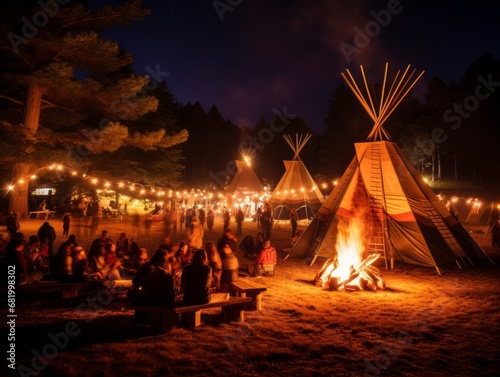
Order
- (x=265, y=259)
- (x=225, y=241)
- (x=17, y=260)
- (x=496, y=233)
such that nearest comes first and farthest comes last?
(x=17, y=260), (x=225, y=241), (x=265, y=259), (x=496, y=233)

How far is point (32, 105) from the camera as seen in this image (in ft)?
53.2

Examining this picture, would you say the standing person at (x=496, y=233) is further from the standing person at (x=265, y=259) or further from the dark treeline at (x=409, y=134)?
the dark treeline at (x=409, y=134)

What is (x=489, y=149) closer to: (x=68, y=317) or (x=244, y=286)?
(x=244, y=286)

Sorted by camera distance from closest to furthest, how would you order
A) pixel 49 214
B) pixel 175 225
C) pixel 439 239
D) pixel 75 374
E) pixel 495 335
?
pixel 75 374, pixel 495 335, pixel 439 239, pixel 175 225, pixel 49 214

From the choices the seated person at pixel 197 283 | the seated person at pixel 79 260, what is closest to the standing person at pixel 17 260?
the seated person at pixel 79 260

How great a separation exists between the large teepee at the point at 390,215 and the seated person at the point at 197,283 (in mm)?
5953

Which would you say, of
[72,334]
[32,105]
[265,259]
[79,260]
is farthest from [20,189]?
[72,334]

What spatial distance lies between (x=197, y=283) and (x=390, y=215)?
7.27 meters

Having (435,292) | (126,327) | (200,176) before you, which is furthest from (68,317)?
(200,176)

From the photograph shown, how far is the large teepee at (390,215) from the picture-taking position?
33.7 feet

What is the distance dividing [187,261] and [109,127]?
926 centimetres

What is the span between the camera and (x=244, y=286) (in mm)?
6742

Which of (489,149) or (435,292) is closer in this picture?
(435,292)

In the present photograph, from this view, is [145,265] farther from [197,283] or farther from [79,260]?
[79,260]
